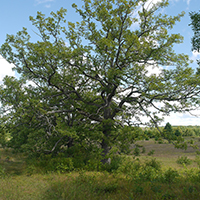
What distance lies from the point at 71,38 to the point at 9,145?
39.3 feet

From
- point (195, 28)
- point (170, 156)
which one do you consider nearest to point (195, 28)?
point (195, 28)

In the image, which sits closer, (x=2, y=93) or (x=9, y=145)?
(x=2, y=93)

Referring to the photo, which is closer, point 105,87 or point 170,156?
point 105,87

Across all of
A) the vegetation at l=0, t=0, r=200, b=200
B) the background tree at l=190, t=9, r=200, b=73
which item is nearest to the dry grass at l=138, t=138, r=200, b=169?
the vegetation at l=0, t=0, r=200, b=200

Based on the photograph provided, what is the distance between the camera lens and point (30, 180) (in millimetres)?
11406

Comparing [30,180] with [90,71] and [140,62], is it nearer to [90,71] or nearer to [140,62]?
[90,71]

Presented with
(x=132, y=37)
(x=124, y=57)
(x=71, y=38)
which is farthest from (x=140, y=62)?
(x=71, y=38)

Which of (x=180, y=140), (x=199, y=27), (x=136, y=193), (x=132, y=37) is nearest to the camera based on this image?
(x=136, y=193)

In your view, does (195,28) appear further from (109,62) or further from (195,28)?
(109,62)

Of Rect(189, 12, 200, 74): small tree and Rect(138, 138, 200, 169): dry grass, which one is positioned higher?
Rect(189, 12, 200, 74): small tree

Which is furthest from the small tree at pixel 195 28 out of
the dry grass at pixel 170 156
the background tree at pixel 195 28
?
the dry grass at pixel 170 156

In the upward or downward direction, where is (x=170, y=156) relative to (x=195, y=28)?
downward

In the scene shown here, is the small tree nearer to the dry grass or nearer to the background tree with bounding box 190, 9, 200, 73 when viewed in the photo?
the background tree with bounding box 190, 9, 200, 73

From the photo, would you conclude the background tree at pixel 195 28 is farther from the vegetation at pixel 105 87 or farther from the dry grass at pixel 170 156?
the dry grass at pixel 170 156
